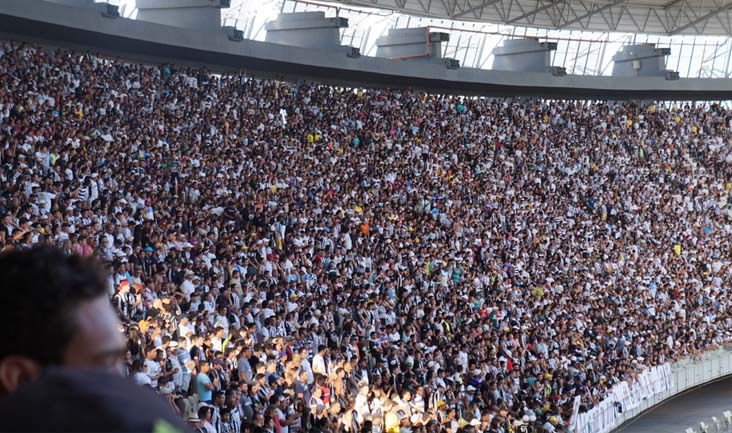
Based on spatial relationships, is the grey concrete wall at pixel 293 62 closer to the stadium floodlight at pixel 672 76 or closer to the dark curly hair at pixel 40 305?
the stadium floodlight at pixel 672 76

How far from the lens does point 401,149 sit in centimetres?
2505

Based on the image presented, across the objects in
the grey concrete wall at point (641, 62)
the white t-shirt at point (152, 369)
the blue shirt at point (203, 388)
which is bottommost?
the blue shirt at point (203, 388)

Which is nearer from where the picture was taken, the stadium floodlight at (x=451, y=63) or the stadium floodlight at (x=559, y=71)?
the stadium floodlight at (x=451, y=63)

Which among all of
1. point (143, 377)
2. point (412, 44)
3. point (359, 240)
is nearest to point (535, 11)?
point (412, 44)

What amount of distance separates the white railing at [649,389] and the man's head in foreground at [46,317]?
47.7 feet

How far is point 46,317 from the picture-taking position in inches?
43.5

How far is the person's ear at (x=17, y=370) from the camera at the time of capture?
3.64ft

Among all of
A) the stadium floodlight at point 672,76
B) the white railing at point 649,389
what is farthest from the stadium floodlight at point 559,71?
the white railing at point 649,389

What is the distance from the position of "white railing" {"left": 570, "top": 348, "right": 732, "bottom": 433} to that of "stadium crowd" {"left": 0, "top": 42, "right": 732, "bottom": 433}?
35cm

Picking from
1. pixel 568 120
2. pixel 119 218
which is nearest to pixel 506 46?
pixel 568 120

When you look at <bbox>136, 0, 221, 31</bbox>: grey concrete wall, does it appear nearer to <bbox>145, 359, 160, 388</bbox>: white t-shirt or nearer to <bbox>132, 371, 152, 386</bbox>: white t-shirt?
<bbox>145, 359, 160, 388</bbox>: white t-shirt

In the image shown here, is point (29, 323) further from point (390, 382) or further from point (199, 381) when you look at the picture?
point (390, 382)

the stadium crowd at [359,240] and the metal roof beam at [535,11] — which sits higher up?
the metal roof beam at [535,11]

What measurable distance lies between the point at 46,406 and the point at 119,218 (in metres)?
13.2
